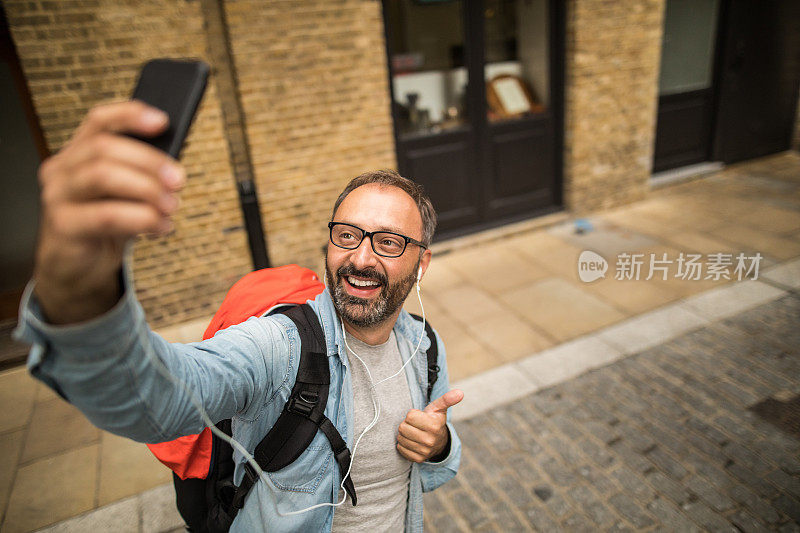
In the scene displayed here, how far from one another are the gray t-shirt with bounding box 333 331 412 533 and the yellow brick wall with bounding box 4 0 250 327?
12.1 ft

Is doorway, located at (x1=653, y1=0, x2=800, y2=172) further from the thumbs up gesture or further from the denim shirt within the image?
the denim shirt

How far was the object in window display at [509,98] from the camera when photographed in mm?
6438

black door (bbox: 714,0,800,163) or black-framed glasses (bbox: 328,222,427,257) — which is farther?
black door (bbox: 714,0,800,163)

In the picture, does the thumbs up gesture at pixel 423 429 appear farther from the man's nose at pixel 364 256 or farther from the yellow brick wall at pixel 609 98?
the yellow brick wall at pixel 609 98

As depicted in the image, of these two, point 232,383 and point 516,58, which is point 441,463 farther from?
point 516,58

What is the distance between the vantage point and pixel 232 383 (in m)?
1.21

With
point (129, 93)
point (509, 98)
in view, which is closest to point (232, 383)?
point (129, 93)

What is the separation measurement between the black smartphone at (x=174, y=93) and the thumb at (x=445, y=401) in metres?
1.18

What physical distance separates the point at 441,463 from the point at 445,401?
34 cm

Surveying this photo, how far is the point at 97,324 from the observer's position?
0.72 metres

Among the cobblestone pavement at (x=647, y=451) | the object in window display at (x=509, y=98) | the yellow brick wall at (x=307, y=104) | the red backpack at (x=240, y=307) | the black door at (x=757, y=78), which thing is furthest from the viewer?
the black door at (x=757, y=78)

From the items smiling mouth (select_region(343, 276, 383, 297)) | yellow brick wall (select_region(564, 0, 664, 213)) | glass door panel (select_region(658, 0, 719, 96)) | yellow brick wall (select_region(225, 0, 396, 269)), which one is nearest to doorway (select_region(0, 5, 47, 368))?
yellow brick wall (select_region(225, 0, 396, 269))

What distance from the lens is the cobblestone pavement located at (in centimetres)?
276

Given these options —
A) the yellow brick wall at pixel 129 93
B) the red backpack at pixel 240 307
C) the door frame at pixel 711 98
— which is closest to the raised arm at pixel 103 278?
the red backpack at pixel 240 307
